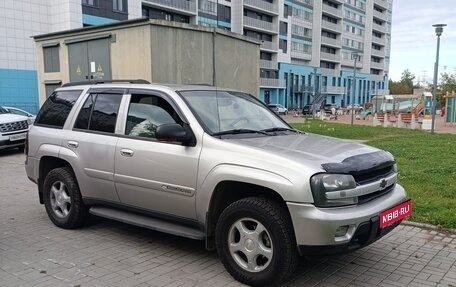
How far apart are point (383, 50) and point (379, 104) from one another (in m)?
57.2

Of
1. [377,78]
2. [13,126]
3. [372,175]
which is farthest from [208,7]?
[377,78]

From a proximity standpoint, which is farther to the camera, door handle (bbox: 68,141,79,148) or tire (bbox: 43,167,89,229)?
tire (bbox: 43,167,89,229)

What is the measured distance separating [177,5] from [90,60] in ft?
121

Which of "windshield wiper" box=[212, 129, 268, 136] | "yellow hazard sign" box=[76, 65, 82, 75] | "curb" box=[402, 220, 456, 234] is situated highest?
"yellow hazard sign" box=[76, 65, 82, 75]

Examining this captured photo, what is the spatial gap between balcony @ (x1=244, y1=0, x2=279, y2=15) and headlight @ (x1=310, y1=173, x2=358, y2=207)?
195ft

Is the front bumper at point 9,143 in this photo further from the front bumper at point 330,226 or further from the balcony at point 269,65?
the balcony at point 269,65

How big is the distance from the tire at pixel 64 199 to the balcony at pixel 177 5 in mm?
41378

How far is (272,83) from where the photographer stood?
65.2 meters

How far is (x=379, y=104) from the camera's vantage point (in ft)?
170

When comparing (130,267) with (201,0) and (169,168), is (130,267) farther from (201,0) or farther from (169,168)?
(201,0)

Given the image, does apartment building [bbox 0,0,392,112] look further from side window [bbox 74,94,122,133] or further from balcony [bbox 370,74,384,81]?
side window [bbox 74,94,122,133]

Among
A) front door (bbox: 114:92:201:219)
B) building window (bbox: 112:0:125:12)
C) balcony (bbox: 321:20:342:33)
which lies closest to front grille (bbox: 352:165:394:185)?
front door (bbox: 114:92:201:219)

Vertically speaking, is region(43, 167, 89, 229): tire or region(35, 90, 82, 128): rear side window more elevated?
region(35, 90, 82, 128): rear side window

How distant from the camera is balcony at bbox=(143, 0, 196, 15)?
4509 centimetres
